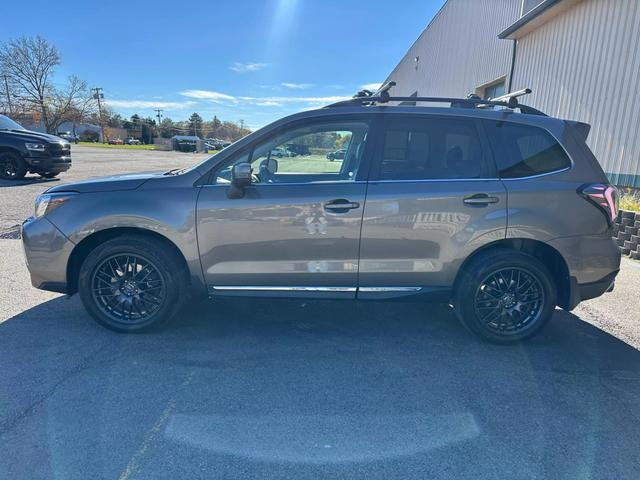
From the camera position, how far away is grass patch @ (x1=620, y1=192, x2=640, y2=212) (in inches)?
267

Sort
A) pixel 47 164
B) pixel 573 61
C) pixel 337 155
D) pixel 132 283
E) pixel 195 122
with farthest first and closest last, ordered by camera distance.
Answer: pixel 195 122, pixel 47 164, pixel 573 61, pixel 337 155, pixel 132 283

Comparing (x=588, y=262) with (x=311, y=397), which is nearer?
(x=311, y=397)

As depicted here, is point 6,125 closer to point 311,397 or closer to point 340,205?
point 340,205

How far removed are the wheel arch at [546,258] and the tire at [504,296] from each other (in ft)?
0.17

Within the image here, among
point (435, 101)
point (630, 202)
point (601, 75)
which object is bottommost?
point (630, 202)

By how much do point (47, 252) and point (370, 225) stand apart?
278 centimetres

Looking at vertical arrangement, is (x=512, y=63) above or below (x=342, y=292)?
above

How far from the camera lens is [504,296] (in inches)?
143

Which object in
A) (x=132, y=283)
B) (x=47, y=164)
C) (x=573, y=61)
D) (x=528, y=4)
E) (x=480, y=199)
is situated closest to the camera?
(x=480, y=199)

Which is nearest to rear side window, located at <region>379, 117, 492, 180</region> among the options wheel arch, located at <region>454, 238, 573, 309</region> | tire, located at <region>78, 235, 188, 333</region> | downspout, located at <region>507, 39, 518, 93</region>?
wheel arch, located at <region>454, 238, 573, 309</region>

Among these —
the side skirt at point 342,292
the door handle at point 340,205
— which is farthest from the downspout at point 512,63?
the door handle at point 340,205

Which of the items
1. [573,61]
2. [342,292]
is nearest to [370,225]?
[342,292]

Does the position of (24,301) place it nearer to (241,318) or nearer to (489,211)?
(241,318)

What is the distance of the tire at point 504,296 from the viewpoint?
11.7 feet
